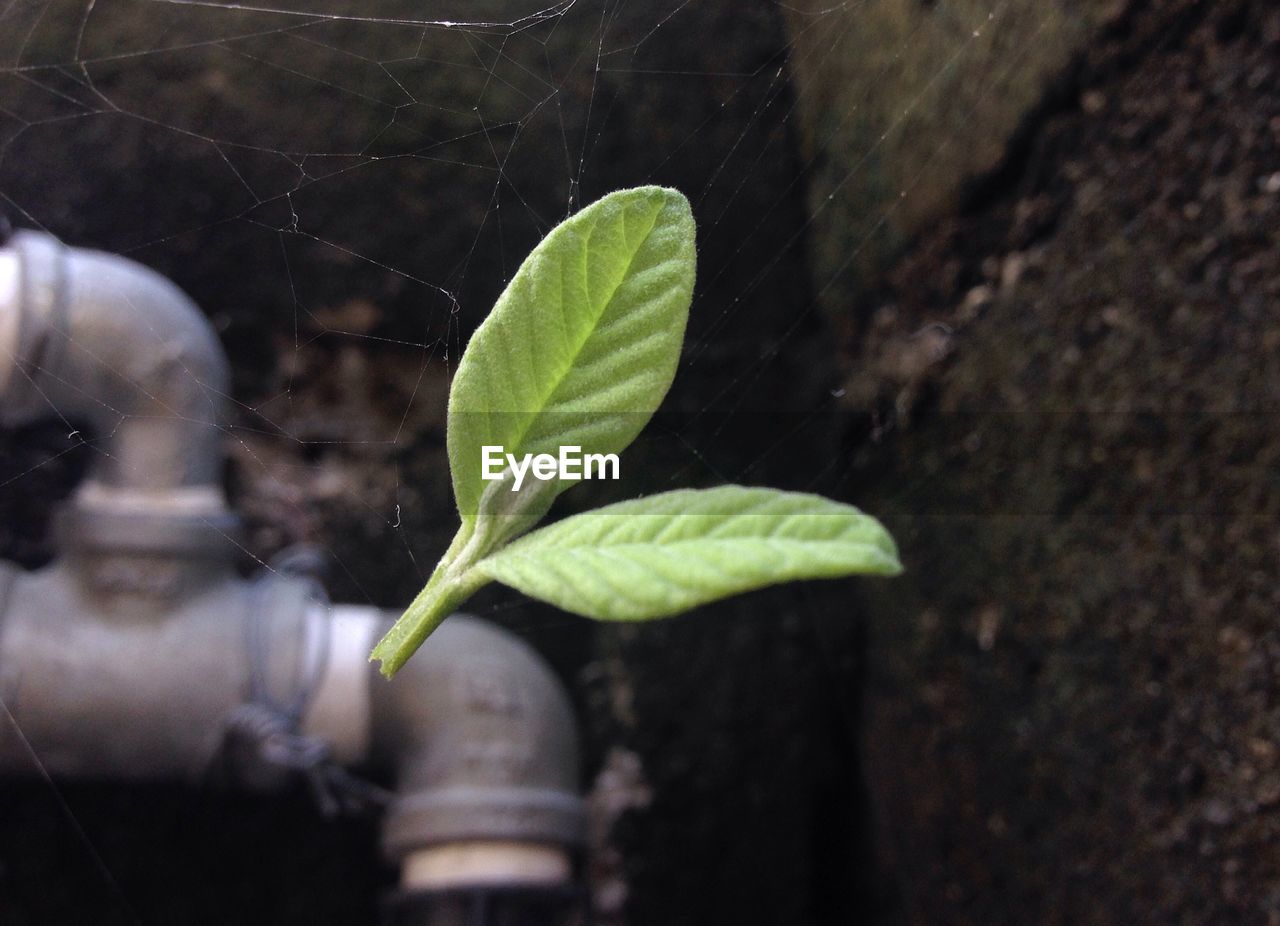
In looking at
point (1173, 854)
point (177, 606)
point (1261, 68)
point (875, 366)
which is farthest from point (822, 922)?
point (1261, 68)

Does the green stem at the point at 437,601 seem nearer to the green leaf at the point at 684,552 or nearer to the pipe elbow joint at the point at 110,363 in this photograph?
the green leaf at the point at 684,552

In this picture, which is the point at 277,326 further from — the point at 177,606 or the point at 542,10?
the point at 542,10

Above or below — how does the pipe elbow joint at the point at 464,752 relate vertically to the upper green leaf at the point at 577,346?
below

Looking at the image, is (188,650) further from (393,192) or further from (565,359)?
(565,359)

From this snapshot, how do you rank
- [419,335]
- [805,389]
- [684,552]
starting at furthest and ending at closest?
[805,389] < [419,335] < [684,552]

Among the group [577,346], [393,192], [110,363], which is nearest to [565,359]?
[577,346]

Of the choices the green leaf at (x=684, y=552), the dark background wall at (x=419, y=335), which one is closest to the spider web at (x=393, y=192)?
the dark background wall at (x=419, y=335)
